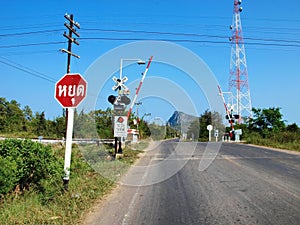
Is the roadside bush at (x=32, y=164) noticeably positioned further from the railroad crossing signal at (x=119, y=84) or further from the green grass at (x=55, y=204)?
the railroad crossing signal at (x=119, y=84)

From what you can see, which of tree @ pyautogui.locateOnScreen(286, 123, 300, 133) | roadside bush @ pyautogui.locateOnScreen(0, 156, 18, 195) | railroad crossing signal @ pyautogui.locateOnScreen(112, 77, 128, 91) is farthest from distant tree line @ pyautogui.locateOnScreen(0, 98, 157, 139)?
roadside bush @ pyautogui.locateOnScreen(0, 156, 18, 195)

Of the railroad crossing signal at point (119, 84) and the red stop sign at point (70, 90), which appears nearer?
the red stop sign at point (70, 90)

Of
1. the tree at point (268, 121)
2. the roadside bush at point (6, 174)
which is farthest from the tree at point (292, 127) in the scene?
the roadside bush at point (6, 174)

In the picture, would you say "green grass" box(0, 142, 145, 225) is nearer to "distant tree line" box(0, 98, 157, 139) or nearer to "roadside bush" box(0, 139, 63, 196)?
"roadside bush" box(0, 139, 63, 196)

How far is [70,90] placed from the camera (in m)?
6.22

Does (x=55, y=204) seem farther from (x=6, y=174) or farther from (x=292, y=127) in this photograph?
(x=292, y=127)

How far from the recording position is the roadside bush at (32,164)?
21.2 feet

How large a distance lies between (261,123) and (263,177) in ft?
98.6

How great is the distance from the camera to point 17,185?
260 inches

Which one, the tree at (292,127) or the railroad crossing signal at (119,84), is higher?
the railroad crossing signal at (119,84)

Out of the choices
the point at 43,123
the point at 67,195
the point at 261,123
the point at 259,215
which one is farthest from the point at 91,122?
the point at 259,215

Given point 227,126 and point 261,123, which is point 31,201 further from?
point 227,126

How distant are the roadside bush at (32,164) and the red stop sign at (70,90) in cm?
147

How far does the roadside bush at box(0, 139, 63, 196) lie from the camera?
6.45 metres
